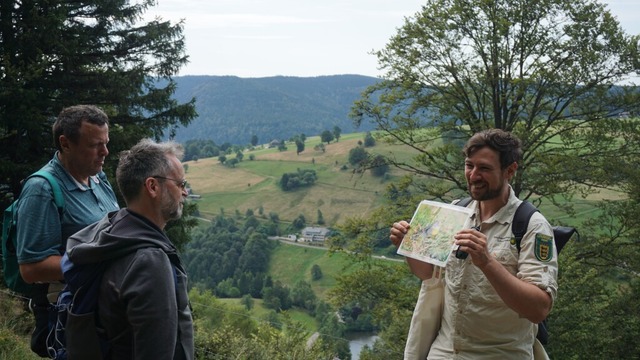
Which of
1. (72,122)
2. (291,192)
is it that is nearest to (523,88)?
(72,122)

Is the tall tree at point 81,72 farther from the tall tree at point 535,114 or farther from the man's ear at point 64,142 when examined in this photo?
the man's ear at point 64,142

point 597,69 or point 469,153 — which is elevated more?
point 597,69

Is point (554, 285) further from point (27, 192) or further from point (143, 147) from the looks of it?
point (27, 192)

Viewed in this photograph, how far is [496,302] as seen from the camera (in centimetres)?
304

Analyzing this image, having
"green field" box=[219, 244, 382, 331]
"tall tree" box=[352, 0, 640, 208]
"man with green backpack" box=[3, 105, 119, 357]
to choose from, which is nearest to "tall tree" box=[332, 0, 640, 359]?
"tall tree" box=[352, 0, 640, 208]

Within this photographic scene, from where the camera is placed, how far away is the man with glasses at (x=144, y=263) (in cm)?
222

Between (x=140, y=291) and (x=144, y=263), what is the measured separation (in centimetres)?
11

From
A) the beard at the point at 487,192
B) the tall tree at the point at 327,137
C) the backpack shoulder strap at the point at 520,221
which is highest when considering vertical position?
the beard at the point at 487,192

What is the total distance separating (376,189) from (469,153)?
8993cm

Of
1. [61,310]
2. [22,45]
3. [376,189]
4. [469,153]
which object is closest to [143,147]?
[61,310]

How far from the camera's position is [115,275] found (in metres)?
2.30

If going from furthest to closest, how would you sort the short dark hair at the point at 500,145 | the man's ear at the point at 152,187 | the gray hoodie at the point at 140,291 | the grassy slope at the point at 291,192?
the grassy slope at the point at 291,192 → the short dark hair at the point at 500,145 → the man's ear at the point at 152,187 → the gray hoodie at the point at 140,291

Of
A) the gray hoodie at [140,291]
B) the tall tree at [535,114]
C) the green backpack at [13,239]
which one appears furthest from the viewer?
the tall tree at [535,114]

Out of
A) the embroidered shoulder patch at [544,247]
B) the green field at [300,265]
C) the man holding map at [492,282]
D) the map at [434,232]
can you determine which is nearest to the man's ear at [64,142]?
the map at [434,232]
